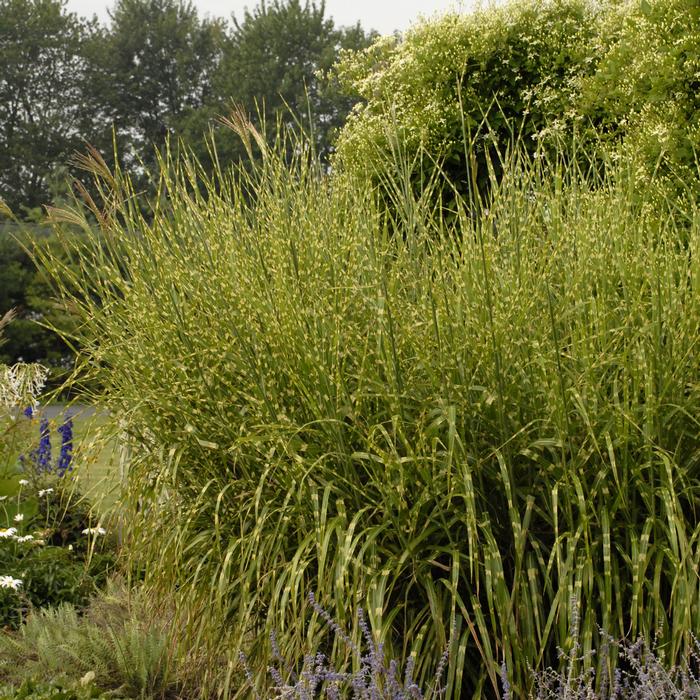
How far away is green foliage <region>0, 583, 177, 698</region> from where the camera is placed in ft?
10.7

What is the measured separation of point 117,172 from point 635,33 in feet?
11.7

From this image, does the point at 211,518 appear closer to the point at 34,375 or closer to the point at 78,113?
the point at 34,375

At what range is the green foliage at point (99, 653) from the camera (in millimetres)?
3254

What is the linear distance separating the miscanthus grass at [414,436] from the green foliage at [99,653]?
Result: 0.17 m

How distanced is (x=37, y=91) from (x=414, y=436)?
117ft

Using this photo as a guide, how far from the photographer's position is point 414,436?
289 cm

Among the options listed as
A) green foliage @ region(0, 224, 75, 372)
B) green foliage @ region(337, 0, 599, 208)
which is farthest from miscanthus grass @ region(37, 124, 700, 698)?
green foliage @ region(0, 224, 75, 372)

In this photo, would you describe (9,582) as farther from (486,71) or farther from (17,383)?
(486,71)

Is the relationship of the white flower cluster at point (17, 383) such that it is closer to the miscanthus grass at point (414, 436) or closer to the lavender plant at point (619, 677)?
the miscanthus grass at point (414, 436)

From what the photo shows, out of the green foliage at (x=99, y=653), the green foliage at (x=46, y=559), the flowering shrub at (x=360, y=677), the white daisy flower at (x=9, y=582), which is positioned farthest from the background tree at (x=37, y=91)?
the flowering shrub at (x=360, y=677)

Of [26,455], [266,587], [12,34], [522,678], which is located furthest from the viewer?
[12,34]

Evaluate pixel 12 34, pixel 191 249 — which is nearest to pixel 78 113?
pixel 12 34

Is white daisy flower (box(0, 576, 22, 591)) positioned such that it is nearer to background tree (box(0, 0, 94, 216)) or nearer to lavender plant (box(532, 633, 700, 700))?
lavender plant (box(532, 633, 700, 700))

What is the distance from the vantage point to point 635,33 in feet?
18.4
